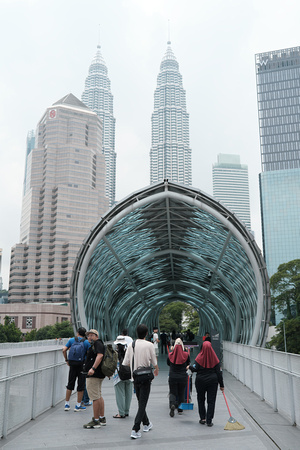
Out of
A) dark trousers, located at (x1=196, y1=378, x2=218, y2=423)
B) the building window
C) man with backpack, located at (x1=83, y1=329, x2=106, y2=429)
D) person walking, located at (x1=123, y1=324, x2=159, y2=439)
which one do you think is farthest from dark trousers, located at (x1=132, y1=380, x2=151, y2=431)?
the building window

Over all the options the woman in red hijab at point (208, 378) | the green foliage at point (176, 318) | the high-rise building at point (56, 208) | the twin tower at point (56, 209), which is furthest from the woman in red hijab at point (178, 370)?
the high-rise building at point (56, 208)

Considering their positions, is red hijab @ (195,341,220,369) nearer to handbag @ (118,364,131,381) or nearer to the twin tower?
handbag @ (118,364,131,381)

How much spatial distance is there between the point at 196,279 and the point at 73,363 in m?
29.3

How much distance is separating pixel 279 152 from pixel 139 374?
393ft

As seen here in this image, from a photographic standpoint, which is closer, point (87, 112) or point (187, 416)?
point (187, 416)

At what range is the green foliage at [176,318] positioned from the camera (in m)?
87.0

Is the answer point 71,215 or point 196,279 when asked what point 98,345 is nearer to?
point 196,279

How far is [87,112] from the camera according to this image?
429 ft

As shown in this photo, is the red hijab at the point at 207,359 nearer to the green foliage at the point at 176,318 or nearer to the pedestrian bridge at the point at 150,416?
the pedestrian bridge at the point at 150,416

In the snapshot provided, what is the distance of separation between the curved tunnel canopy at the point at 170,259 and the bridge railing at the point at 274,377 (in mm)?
6999

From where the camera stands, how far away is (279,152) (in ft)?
392

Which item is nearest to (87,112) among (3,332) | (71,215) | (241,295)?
(71,215)

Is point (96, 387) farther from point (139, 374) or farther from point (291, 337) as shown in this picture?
point (291, 337)

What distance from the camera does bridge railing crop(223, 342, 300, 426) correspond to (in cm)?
741
